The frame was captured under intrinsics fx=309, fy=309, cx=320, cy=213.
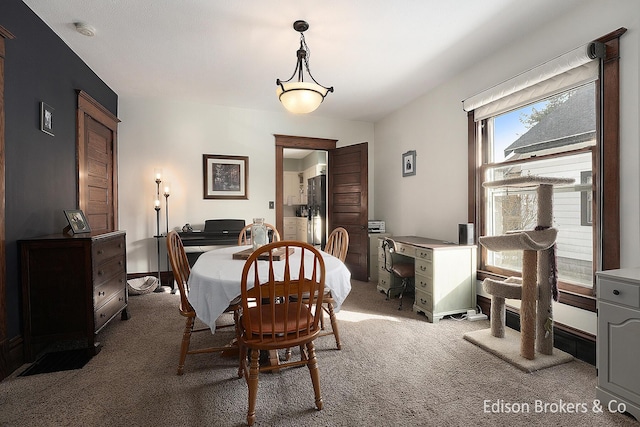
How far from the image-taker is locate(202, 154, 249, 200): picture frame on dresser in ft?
15.1

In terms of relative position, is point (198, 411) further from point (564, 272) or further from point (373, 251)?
point (373, 251)

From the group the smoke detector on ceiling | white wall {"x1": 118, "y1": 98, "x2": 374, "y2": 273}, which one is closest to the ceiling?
the smoke detector on ceiling

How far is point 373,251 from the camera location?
4.78 m

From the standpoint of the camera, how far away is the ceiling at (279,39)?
7.67ft

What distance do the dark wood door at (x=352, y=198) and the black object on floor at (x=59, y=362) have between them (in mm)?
3424

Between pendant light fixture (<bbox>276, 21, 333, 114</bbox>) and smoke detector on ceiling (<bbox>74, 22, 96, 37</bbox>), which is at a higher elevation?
smoke detector on ceiling (<bbox>74, 22, 96, 37</bbox>)

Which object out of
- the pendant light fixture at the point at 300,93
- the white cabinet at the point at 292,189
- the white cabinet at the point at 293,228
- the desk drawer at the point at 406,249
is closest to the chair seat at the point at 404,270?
the desk drawer at the point at 406,249

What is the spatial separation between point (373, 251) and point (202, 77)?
3314mm

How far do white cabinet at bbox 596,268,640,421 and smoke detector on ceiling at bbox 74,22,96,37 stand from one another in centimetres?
412

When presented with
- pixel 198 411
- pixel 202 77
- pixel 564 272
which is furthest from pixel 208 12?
pixel 564 272

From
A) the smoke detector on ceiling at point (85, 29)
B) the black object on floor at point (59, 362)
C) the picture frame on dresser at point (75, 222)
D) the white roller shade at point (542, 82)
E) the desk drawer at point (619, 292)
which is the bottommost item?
the black object on floor at point (59, 362)

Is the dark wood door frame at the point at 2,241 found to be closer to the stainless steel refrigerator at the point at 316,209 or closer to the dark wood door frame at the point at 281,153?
the dark wood door frame at the point at 281,153

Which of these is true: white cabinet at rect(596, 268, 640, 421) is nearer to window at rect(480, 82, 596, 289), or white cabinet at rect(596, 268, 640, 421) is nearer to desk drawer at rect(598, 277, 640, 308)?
desk drawer at rect(598, 277, 640, 308)

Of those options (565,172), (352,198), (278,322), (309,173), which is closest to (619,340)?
(565,172)
